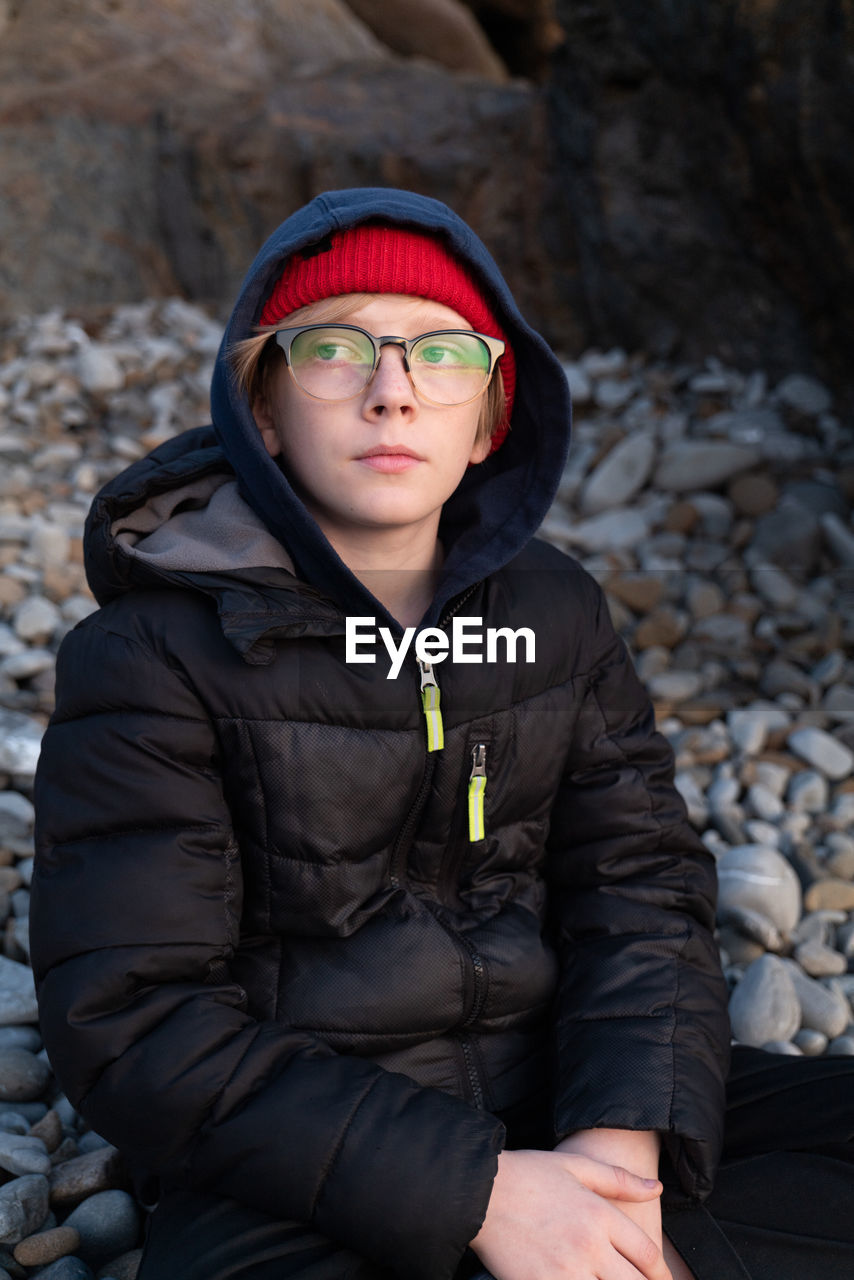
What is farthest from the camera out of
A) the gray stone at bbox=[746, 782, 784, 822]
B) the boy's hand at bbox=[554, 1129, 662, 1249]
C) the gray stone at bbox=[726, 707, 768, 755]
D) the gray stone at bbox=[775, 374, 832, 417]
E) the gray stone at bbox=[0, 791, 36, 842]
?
the gray stone at bbox=[775, 374, 832, 417]

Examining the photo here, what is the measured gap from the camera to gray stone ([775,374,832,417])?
4.29 metres

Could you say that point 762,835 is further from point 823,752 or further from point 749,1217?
point 749,1217

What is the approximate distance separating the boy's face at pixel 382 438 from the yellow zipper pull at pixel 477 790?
A: 0.35m

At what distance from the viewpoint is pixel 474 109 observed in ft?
18.2

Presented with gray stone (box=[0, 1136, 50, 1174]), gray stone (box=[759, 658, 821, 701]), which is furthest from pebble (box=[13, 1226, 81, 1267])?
gray stone (box=[759, 658, 821, 701])

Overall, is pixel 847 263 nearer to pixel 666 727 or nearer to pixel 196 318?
pixel 666 727

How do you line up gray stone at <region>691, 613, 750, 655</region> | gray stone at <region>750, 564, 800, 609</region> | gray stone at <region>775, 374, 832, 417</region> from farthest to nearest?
gray stone at <region>775, 374, 832, 417</region> → gray stone at <region>750, 564, 800, 609</region> → gray stone at <region>691, 613, 750, 655</region>

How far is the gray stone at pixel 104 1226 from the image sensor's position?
5.27 ft

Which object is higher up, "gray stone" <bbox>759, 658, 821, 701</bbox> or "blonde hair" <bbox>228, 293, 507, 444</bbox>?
"blonde hair" <bbox>228, 293, 507, 444</bbox>

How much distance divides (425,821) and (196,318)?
183 inches

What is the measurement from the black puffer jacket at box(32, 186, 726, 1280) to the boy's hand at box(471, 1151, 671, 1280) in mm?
49

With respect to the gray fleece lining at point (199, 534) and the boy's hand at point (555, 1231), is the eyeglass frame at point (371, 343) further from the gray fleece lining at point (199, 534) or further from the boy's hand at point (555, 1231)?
the boy's hand at point (555, 1231)

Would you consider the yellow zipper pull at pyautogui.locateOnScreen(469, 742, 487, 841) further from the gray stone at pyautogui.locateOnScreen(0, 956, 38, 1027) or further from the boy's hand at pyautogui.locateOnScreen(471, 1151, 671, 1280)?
the gray stone at pyautogui.locateOnScreen(0, 956, 38, 1027)

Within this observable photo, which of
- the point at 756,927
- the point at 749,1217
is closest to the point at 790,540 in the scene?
the point at 756,927
